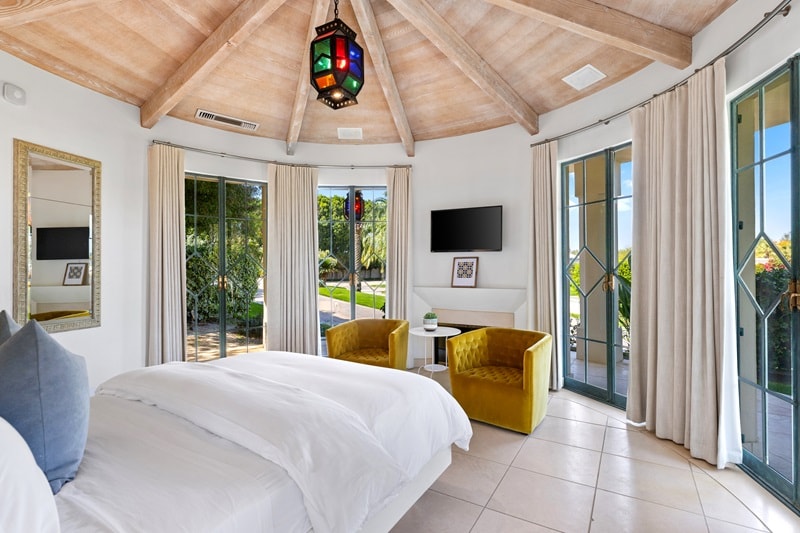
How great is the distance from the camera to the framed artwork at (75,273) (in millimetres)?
3443

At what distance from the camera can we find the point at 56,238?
3.37m

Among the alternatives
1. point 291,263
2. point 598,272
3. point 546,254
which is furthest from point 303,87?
point 598,272

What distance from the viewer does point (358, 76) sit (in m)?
2.37

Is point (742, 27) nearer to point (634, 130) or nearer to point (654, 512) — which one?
point (634, 130)

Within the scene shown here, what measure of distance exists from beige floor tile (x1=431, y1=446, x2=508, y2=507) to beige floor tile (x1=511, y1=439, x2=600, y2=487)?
194mm

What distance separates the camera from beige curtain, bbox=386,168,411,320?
5062 mm

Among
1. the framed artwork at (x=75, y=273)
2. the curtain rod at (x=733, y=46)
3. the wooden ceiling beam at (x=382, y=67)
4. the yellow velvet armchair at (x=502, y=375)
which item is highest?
the wooden ceiling beam at (x=382, y=67)

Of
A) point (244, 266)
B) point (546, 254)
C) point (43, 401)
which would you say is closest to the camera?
point (43, 401)

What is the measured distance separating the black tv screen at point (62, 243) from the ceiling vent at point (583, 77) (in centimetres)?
461

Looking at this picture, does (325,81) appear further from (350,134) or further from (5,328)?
(350,134)

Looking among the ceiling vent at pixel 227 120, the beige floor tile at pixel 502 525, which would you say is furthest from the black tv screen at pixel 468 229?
the beige floor tile at pixel 502 525

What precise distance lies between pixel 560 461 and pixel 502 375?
78cm

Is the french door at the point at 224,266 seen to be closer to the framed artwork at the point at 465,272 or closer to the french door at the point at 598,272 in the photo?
the framed artwork at the point at 465,272

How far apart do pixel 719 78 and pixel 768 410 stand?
2.03 meters
